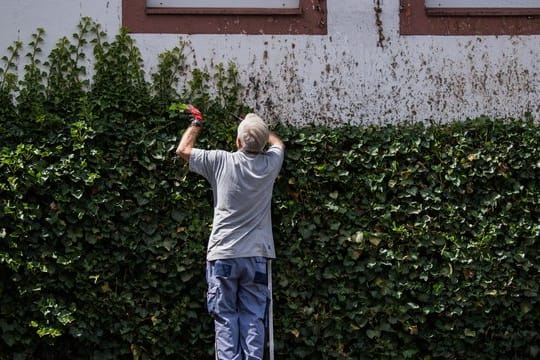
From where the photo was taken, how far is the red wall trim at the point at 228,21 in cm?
797

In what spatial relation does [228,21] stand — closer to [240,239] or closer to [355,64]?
[355,64]

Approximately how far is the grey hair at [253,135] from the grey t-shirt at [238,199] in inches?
2.7

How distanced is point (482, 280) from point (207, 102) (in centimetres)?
263

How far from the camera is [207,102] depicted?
7891mm

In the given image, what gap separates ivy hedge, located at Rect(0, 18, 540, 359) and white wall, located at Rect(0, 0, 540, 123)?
164 millimetres

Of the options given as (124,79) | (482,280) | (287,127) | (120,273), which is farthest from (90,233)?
(482,280)

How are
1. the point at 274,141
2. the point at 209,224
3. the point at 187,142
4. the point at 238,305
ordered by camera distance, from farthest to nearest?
the point at 209,224, the point at 274,141, the point at 187,142, the point at 238,305

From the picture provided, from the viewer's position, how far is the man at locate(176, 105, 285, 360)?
269 inches

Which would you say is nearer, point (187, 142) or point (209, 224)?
point (187, 142)

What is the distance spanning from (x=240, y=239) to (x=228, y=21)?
211 centimetres

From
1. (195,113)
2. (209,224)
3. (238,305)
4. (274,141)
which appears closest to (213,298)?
(238,305)

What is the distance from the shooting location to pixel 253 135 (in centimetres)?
695

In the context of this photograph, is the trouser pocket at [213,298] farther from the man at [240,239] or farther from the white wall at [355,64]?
the white wall at [355,64]

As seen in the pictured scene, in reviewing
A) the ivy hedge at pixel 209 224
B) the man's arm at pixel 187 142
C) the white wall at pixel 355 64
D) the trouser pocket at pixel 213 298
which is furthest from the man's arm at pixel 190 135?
the trouser pocket at pixel 213 298
